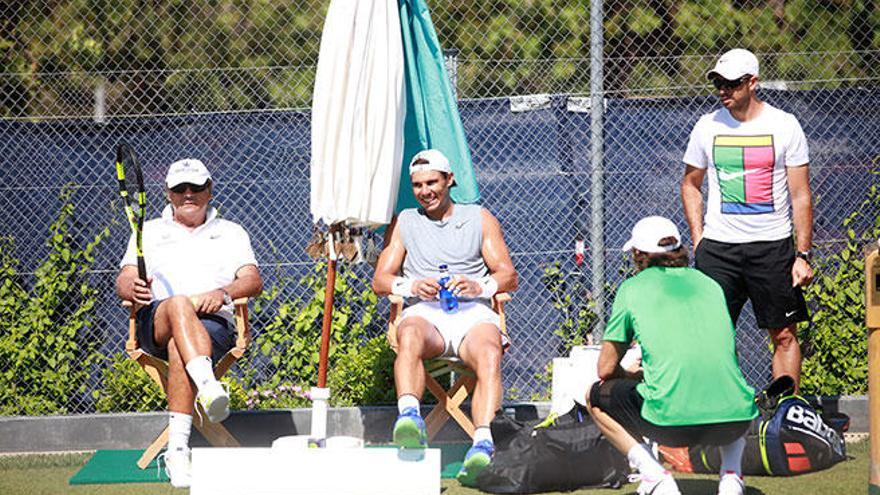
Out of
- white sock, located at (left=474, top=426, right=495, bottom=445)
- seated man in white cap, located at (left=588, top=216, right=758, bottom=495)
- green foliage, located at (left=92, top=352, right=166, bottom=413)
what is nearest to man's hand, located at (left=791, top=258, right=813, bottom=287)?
seated man in white cap, located at (left=588, top=216, right=758, bottom=495)

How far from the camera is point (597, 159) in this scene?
716cm

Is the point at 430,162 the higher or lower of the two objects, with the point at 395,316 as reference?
higher

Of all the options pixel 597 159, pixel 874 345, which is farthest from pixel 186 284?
pixel 874 345

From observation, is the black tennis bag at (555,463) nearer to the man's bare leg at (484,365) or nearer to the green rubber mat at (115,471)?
the man's bare leg at (484,365)

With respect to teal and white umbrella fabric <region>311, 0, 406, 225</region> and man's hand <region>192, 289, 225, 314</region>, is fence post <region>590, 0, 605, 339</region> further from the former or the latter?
man's hand <region>192, 289, 225, 314</region>

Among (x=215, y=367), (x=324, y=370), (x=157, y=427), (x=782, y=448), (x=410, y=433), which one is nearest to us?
(x=410, y=433)

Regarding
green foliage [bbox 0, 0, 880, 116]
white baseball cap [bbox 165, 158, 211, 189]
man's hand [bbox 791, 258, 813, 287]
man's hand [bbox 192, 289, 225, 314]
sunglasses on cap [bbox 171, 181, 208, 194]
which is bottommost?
man's hand [bbox 192, 289, 225, 314]

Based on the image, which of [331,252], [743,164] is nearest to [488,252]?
[331,252]

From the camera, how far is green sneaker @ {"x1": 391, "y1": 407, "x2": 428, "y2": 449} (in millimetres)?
5082

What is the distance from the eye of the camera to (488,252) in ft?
20.4

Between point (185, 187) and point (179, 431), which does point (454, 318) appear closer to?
point (179, 431)

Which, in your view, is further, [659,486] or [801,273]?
[801,273]

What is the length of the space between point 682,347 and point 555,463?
1.00 m

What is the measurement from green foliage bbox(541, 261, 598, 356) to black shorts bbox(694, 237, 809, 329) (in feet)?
3.93
